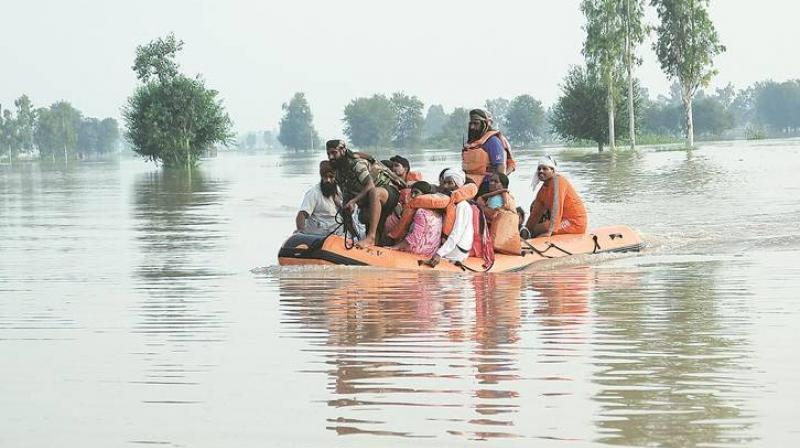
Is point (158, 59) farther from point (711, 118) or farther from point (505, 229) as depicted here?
point (711, 118)

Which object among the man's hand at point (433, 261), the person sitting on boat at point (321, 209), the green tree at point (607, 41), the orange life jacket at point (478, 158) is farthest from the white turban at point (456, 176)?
the green tree at point (607, 41)

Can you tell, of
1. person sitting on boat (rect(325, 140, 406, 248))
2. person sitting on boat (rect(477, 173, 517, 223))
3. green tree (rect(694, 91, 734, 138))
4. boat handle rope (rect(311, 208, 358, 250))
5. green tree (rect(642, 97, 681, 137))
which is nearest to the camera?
boat handle rope (rect(311, 208, 358, 250))

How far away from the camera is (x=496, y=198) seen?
47.6 feet

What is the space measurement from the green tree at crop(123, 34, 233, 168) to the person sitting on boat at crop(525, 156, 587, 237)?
6188 cm

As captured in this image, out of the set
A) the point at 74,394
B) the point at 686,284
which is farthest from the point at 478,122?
the point at 74,394

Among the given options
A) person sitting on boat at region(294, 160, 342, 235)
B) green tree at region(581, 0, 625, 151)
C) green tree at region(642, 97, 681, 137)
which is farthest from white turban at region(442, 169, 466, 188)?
green tree at region(642, 97, 681, 137)

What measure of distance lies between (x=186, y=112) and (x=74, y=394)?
2766 inches

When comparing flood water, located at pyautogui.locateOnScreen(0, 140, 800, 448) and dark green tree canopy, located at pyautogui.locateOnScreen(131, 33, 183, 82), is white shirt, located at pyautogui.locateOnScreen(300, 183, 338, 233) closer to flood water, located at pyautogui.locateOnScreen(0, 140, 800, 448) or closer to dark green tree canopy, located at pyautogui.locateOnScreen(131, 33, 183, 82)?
flood water, located at pyautogui.locateOnScreen(0, 140, 800, 448)

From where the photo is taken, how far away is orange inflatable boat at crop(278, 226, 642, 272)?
45.4ft

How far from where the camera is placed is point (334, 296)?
1178cm

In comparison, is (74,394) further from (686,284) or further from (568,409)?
(686,284)

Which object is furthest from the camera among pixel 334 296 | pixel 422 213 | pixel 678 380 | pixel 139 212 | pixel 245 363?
pixel 139 212

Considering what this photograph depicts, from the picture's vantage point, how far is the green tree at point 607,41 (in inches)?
2872

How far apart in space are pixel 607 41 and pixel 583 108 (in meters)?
5.69
